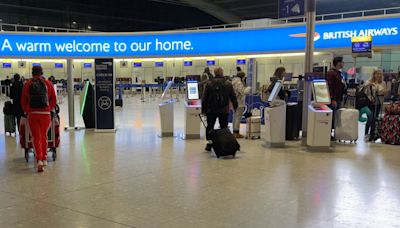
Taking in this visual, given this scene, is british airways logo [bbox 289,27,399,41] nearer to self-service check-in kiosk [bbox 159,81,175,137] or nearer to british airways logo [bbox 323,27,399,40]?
british airways logo [bbox 323,27,399,40]

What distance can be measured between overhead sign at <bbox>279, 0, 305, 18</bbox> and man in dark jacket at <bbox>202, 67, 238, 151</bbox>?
253 cm

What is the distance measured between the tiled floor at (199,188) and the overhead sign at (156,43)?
496 inches

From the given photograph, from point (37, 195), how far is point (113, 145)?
10.7ft

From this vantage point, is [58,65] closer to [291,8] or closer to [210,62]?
[210,62]

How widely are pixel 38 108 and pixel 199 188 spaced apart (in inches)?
94.4

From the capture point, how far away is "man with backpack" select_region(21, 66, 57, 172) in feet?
17.3

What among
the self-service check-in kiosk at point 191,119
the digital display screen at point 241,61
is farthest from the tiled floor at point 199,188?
the digital display screen at point 241,61

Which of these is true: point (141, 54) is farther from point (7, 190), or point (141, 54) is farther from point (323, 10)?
point (323, 10)

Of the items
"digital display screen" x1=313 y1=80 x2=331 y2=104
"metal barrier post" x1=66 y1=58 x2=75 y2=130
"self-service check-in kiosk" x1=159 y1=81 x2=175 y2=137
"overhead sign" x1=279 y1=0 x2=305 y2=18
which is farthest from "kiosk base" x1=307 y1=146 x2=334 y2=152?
"metal barrier post" x1=66 y1=58 x2=75 y2=130

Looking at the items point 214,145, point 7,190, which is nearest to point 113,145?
point 214,145

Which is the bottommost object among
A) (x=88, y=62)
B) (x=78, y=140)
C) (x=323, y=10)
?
(x=78, y=140)

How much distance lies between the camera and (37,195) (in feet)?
13.9

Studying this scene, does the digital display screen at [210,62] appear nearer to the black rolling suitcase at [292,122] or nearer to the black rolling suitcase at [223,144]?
the black rolling suitcase at [292,122]

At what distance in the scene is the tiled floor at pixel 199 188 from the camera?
11.6 feet
